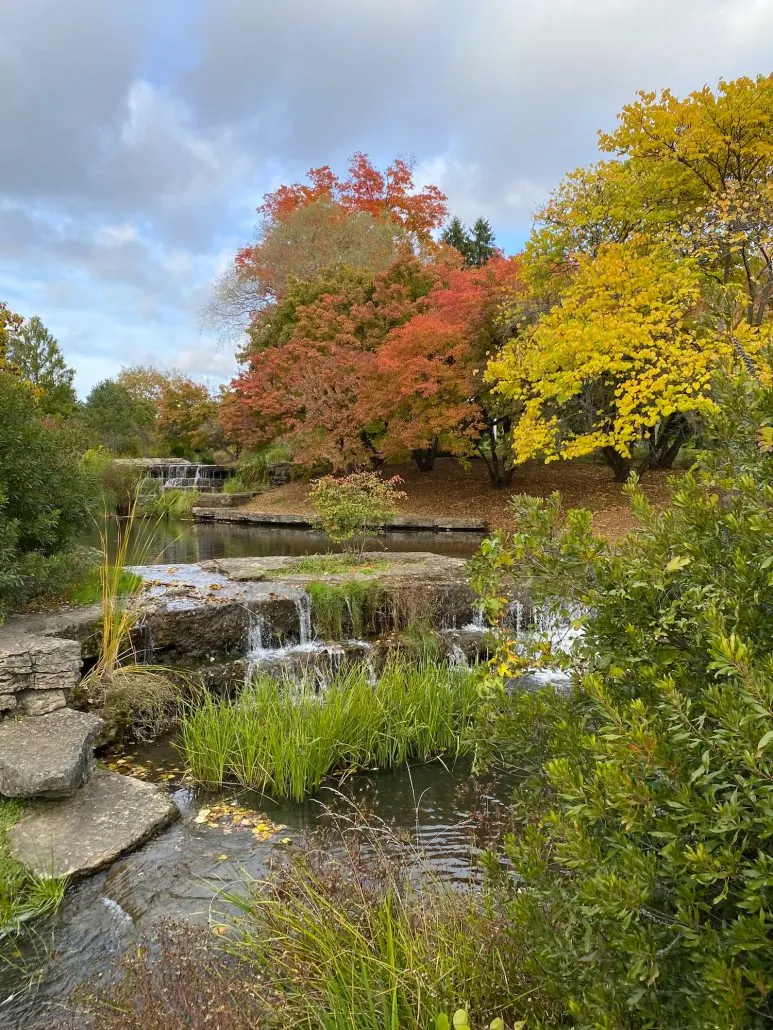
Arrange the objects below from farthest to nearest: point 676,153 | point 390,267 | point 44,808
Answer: point 390,267 < point 676,153 < point 44,808

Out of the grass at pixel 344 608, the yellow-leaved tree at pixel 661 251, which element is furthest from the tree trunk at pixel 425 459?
the grass at pixel 344 608

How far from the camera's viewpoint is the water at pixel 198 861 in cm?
264

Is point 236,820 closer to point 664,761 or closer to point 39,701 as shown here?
point 39,701

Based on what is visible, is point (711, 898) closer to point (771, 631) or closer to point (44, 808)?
point (771, 631)

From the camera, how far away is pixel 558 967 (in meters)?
1.60

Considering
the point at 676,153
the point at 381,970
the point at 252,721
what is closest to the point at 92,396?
the point at 676,153

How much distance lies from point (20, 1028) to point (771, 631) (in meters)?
2.84

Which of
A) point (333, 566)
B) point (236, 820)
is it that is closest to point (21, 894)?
point (236, 820)

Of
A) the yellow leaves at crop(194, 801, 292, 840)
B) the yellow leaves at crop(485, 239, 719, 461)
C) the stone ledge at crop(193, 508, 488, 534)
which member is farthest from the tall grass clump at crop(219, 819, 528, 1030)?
the stone ledge at crop(193, 508, 488, 534)

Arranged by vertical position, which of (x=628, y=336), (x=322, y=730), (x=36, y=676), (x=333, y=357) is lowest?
(x=322, y=730)

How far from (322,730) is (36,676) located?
202cm

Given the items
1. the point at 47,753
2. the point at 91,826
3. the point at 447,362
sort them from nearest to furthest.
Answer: the point at 91,826 < the point at 47,753 < the point at 447,362

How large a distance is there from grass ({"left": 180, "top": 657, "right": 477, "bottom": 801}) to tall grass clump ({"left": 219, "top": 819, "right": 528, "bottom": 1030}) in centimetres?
151

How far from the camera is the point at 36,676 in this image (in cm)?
446
